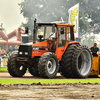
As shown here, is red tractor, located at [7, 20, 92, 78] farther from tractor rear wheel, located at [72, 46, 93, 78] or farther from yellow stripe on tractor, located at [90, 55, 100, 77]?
yellow stripe on tractor, located at [90, 55, 100, 77]

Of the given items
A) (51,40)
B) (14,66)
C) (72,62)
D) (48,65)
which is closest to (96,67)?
(72,62)

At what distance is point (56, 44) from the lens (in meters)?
16.5

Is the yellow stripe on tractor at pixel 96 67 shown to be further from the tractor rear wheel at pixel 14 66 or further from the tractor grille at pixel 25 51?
the tractor rear wheel at pixel 14 66

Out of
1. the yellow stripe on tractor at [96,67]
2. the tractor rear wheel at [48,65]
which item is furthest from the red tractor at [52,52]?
the yellow stripe on tractor at [96,67]

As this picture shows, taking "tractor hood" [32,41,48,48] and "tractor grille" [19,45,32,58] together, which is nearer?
"tractor grille" [19,45,32,58]

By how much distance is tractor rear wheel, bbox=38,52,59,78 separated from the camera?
15.2 metres

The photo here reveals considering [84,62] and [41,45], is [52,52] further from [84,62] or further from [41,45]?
[84,62]

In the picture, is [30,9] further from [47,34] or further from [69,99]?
[69,99]

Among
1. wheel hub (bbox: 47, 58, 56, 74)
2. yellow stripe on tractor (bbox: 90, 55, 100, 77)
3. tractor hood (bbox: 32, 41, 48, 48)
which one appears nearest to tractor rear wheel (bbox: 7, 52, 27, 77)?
tractor hood (bbox: 32, 41, 48, 48)

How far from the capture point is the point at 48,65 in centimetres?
1566

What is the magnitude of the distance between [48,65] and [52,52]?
45.0 inches

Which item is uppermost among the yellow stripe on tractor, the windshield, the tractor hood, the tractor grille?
the windshield

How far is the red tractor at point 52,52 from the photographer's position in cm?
1609

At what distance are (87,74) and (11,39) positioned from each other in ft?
135
